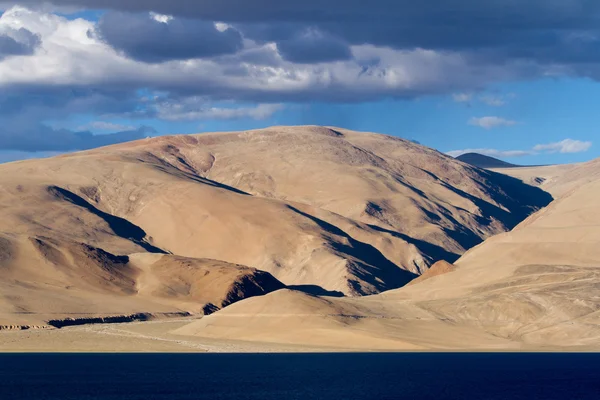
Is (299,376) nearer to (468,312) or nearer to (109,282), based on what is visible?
(468,312)

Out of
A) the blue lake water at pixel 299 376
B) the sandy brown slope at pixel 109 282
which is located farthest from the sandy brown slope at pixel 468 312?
the sandy brown slope at pixel 109 282

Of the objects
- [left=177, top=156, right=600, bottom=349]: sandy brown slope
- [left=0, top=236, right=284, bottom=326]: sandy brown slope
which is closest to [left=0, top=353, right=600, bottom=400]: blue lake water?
[left=177, top=156, right=600, bottom=349]: sandy brown slope

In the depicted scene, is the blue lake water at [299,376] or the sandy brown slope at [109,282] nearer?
the blue lake water at [299,376]

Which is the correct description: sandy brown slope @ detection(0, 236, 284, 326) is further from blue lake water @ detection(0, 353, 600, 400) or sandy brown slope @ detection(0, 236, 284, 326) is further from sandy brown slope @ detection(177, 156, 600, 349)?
blue lake water @ detection(0, 353, 600, 400)

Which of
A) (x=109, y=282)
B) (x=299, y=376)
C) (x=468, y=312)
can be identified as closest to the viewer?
(x=299, y=376)

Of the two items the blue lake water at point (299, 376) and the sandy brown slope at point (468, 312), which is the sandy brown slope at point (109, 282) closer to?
the sandy brown slope at point (468, 312)

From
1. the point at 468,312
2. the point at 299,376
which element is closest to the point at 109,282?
the point at 468,312

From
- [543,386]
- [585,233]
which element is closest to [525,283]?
[585,233]
